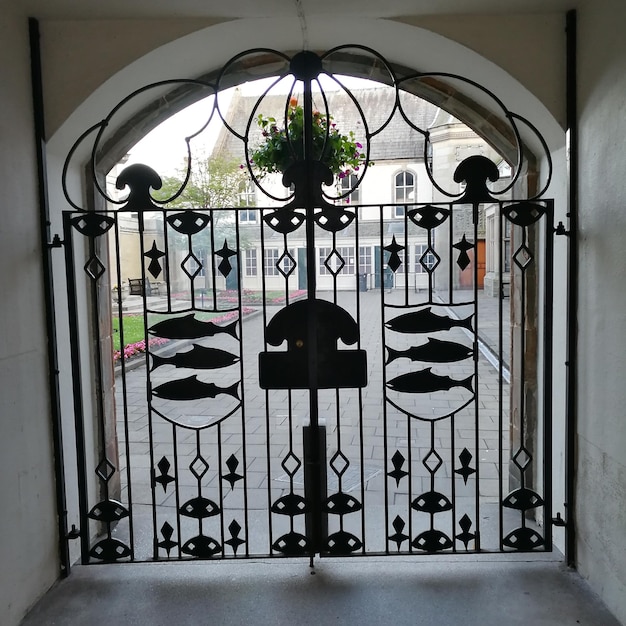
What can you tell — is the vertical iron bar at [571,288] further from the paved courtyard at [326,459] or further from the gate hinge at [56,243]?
the gate hinge at [56,243]

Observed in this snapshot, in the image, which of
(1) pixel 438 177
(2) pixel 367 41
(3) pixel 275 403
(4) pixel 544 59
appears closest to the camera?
(4) pixel 544 59

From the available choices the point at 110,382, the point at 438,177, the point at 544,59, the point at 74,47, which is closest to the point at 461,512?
the point at 110,382

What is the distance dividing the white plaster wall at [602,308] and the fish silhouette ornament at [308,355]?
0.99 meters

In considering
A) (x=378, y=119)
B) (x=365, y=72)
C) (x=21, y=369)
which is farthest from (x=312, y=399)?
(x=378, y=119)

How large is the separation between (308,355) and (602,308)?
1.25m

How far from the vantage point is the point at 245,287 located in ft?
68.5

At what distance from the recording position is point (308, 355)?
2.51 m

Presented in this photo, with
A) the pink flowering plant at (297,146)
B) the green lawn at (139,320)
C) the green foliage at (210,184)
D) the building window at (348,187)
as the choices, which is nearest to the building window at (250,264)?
the green lawn at (139,320)

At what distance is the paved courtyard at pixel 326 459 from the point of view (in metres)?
2.62

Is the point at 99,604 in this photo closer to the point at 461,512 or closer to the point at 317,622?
the point at 317,622

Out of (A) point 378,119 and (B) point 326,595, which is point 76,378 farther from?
(A) point 378,119

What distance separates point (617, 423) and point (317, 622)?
55.8 inches

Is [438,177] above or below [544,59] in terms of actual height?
above

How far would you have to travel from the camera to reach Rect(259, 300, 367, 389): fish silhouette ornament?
252 cm
